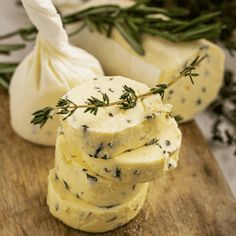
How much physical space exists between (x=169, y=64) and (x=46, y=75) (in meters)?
0.57

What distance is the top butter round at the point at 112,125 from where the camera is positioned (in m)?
1.93

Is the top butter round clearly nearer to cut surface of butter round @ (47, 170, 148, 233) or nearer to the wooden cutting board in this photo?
cut surface of butter round @ (47, 170, 148, 233)

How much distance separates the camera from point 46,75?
246 centimetres

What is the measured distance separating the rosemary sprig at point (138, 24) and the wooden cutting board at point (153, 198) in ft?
1.70

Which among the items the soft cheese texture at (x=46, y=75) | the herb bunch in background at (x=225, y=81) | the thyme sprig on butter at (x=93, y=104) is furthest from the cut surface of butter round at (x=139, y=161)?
the herb bunch in background at (x=225, y=81)

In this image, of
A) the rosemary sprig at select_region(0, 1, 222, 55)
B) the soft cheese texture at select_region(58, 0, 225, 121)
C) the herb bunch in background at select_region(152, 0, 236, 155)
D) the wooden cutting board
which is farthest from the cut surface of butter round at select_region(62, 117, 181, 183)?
the herb bunch in background at select_region(152, 0, 236, 155)

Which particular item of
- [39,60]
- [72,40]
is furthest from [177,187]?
[72,40]

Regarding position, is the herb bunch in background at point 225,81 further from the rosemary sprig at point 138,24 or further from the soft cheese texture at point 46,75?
the soft cheese texture at point 46,75

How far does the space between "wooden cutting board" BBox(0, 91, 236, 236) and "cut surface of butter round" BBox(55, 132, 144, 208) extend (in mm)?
186

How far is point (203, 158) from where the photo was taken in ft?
8.67

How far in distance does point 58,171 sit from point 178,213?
518 mm

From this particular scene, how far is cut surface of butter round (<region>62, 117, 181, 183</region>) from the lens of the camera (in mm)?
1953

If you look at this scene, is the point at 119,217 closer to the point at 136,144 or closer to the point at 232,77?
the point at 136,144

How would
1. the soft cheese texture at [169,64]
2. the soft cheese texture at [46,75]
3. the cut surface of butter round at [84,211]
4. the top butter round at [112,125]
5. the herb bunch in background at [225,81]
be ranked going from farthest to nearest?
1. the herb bunch in background at [225,81]
2. the soft cheese texture at [169,64]
3. the soft cheese texture at [46,75]
4. the cut surface of butter round at [84,211]
5. the top butter round at [112,125]
